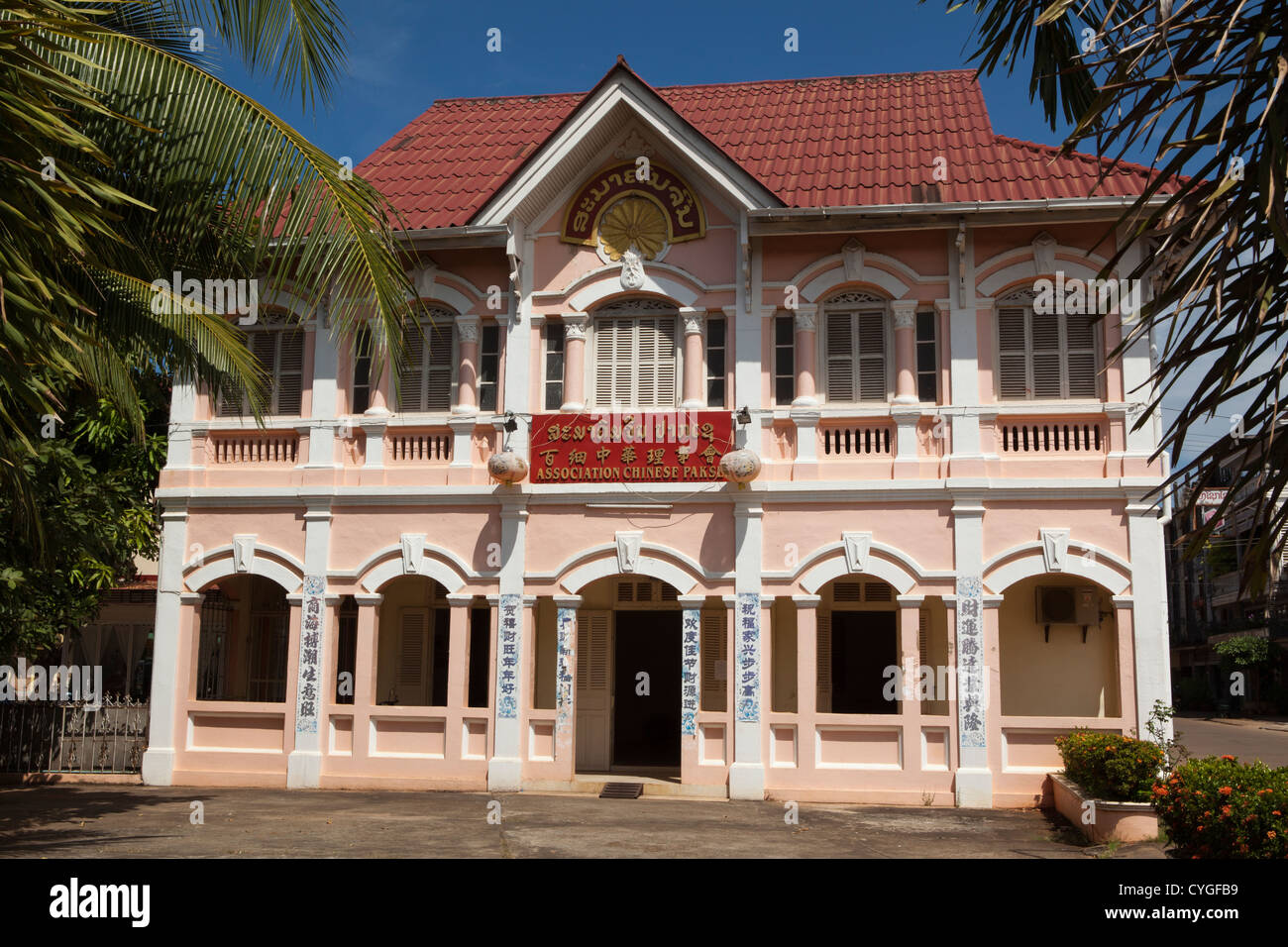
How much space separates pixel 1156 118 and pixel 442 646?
13.1 m

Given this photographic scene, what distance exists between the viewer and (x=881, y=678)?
16.2 meters

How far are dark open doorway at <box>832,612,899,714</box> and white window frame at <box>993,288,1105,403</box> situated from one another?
3615mm

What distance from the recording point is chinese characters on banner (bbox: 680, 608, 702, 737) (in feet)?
49.1

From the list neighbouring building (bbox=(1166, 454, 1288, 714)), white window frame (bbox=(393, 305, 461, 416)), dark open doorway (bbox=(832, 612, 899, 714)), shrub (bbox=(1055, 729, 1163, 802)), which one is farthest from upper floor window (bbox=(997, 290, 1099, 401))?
neighbouring building (bbox=(1166, 454, 1288, 714))

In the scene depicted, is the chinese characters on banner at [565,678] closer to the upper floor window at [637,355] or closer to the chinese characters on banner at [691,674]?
the chinese characters on banner at [691,674]

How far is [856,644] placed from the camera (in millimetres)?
16422

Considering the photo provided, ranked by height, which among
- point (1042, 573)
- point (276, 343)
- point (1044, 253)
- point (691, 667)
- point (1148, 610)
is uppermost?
point (1044, 253)

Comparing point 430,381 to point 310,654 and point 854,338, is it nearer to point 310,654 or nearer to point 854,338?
point 310,654

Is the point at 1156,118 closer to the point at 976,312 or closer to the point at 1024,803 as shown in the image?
the point at 976,312

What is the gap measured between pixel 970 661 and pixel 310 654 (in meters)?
8.66

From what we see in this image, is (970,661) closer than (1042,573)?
Yes

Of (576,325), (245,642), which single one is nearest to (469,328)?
(576,325)

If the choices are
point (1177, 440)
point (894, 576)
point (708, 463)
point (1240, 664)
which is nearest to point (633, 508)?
point (708, 463)

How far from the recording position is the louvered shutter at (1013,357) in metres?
15.3
